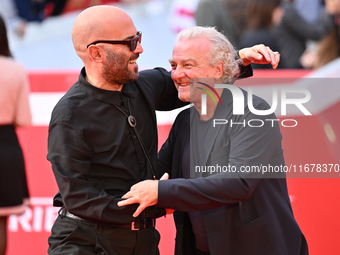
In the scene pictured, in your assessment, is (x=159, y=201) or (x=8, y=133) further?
(x=8, y=133)

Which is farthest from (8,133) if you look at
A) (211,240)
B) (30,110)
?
(211,240)

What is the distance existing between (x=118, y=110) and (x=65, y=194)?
502mm

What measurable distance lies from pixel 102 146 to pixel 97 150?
34 millimetres

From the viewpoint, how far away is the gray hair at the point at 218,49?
3.18 m

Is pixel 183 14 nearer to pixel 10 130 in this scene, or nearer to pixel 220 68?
pixel 10 130

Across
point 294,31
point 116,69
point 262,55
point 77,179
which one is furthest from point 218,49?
point 294,31

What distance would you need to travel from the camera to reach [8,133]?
4793 mm

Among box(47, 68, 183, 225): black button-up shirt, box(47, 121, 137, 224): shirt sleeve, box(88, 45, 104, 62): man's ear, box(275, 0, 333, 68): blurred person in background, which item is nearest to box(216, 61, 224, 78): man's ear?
box(47, 68, 183, 225): black button-up shirt

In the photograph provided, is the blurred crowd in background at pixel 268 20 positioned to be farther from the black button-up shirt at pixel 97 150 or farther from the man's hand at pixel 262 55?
the black button-up shirt at pixel 97 150

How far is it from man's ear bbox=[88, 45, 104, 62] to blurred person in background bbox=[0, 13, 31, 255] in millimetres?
1941

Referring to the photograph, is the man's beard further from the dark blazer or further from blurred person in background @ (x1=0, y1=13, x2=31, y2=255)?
blurred person in background @ (x1=0, y1=13, x2=31, y2=255)

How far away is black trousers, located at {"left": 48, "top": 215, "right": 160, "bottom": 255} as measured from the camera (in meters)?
2.98

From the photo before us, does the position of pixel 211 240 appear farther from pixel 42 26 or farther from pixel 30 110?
pixel 42 26

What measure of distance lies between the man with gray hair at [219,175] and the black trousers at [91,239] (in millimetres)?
204
